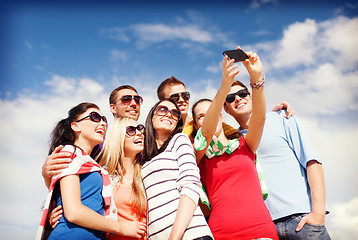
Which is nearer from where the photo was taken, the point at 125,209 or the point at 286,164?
the point at 125,209

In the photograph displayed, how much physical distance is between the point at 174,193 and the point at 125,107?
11.0ft

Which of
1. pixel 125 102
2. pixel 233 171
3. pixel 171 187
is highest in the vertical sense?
pixel 125 102

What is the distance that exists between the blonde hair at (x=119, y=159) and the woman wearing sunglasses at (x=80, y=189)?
0.89ft

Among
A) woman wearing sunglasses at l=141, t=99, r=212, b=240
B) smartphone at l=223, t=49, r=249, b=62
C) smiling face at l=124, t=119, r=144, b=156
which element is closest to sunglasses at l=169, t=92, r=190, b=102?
smiling face at l=124, t=119, r=144, b=156

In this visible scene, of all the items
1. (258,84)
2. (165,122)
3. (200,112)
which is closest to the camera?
(258,84)

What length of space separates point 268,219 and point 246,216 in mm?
301

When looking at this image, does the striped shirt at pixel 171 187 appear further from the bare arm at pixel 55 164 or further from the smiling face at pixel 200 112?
the bare arm at pixel 55 164

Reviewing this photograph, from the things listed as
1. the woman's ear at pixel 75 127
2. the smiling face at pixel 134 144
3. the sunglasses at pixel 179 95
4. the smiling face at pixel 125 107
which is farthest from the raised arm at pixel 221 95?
the smiling face at pixel 125 107

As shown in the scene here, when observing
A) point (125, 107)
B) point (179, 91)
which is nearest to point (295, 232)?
point (179, 91)

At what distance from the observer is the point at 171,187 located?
377 cm

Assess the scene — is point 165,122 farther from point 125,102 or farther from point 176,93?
point 125,102

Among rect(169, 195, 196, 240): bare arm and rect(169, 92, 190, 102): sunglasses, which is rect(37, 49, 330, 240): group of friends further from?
rect(169, 92, 190, 102): sunglasses

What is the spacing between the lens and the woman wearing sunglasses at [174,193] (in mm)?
3465

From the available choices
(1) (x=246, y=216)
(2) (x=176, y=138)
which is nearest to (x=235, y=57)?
(2) (x=176, y=138)
